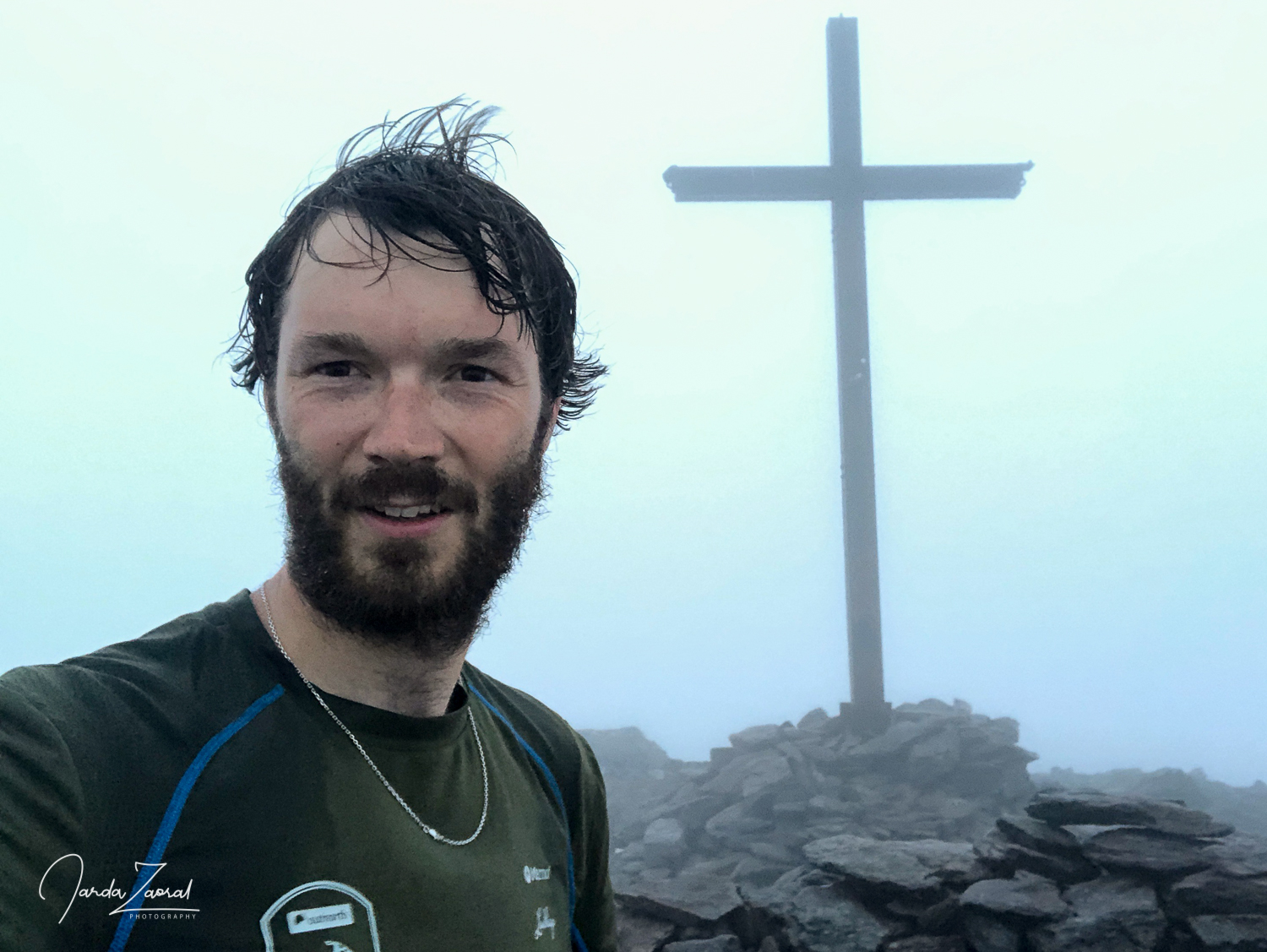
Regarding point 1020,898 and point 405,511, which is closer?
point 405,511

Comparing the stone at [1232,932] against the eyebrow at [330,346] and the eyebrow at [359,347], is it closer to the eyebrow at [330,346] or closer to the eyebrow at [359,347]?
the eyebrow at [359,347]

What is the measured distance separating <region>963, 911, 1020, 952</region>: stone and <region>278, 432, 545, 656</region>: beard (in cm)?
381

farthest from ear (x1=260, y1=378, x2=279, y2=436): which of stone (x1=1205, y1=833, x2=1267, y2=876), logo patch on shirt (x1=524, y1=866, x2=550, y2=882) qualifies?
stone (x1=1205, y1=833, x2=1267, y2=876)

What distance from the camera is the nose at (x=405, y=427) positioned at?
5.06 ft

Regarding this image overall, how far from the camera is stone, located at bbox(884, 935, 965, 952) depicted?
4.26 m

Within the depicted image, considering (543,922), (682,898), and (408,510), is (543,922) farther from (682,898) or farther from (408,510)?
(682,898)

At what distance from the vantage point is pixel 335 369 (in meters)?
1.62

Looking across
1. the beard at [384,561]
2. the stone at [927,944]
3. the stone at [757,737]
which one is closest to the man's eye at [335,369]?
the beard at [384,561]

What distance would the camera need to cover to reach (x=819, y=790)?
701cm

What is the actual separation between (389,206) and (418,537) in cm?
66

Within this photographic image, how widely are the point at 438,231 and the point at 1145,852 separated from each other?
192 inches

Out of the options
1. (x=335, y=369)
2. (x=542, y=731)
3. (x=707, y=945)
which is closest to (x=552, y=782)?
(x=542, y=731)

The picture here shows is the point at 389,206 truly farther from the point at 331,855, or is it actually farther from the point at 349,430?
the point at 331,855

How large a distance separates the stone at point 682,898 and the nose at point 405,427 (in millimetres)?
3842
